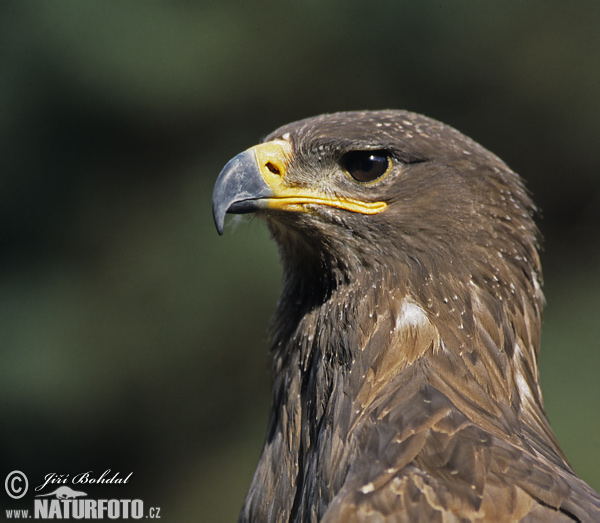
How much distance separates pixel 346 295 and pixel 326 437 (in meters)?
0.47

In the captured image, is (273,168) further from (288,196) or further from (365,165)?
(365,165)

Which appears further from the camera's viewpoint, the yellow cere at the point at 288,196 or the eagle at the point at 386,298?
the yellow cere at the point at 288,196

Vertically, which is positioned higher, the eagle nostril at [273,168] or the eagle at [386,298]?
the eagle nostril at [273,168]

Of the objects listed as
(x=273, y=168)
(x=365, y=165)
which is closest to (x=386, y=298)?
(x=365, y=165)

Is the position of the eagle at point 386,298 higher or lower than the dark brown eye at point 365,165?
lower

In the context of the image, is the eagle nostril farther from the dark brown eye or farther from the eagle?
the dark brown eye

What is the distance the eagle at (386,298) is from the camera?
98.3 inches

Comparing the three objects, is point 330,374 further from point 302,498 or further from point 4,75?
point 4,75

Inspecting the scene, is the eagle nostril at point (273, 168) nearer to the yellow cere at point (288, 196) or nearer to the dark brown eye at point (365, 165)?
the yellow cere at point (288, 196)

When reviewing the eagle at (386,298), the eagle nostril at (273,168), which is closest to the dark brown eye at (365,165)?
the eagle at (386,298)

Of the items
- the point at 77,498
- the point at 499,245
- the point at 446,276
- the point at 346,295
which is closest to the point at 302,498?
the point at 346,295

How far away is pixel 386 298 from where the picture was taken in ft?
8.77

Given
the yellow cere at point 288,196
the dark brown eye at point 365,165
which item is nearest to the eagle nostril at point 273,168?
the yellow cere at point 288,196

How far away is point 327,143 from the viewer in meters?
2.77
